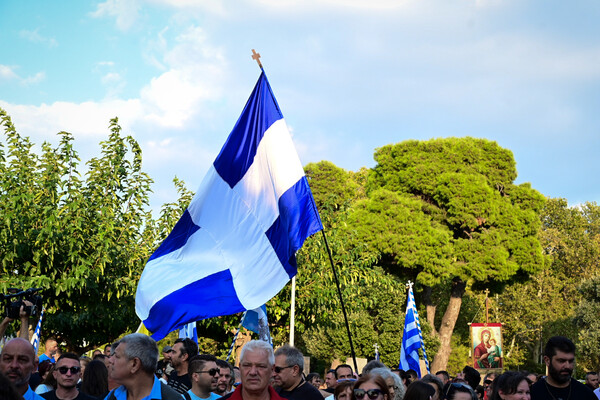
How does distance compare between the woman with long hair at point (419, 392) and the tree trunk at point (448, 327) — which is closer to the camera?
the woman with long hair at point (419, 392)

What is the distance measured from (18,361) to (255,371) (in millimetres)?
1582

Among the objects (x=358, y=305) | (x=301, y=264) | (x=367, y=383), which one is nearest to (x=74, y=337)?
(x=301, y=264)

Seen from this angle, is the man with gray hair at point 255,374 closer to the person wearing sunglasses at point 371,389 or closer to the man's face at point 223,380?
the person wearing sunglasses at point 371,389

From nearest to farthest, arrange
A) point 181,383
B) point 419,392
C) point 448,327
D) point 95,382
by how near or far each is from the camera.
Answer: point 419,392 → point 95,382 → point 181,383 → point 448,327

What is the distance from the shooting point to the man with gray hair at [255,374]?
447 centimetres

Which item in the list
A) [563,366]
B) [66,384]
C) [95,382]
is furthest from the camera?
[95,382]

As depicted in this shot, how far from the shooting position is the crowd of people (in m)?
4.50

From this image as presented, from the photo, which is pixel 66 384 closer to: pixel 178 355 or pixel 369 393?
pixel 178 355

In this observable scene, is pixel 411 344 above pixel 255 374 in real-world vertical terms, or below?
above

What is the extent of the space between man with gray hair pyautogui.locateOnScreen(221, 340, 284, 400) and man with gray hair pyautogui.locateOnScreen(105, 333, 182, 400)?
42cm

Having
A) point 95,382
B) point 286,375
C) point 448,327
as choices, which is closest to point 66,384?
point 95,382

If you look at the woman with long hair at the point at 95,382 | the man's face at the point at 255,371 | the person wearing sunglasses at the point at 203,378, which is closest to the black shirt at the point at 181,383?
the person wearing sunglasses at the point at 203,378

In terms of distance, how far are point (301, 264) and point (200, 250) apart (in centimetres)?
1261

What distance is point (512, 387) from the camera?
18.9 ft
